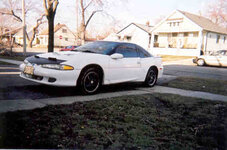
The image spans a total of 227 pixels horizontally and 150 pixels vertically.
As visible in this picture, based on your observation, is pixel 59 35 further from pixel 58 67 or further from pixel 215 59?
pixel 58 67

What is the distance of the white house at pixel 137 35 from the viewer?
1640 inches

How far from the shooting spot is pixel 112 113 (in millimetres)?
3525

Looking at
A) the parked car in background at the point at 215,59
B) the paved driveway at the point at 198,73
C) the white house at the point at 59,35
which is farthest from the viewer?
the white house at the point at 59,35

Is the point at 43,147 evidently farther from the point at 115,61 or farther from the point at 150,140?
the point at 115,61

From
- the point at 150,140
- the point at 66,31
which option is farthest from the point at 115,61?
the point at 66,31

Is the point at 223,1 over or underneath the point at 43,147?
over

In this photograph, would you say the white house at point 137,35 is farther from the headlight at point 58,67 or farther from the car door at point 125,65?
the headlight at point 58,67

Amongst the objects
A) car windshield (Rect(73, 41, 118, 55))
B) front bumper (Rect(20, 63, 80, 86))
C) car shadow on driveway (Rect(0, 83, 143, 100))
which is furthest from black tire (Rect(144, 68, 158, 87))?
front bumper (Rect(20, 63, 80, 86))

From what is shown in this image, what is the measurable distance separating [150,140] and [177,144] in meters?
0.33

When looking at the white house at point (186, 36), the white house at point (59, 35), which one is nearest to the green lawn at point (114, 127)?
the white house at point (186, 36)

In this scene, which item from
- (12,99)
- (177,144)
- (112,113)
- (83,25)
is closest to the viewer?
(177,144)

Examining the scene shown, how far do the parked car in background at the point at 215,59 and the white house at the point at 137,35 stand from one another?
23574mm

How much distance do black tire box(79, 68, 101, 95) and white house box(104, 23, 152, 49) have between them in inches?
1451

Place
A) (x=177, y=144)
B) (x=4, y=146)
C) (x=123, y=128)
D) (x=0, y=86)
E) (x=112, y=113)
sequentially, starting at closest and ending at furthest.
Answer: (x=4, y=146)
(x=177, y=144)
(x=123, y=128)
(x=112, y=113)
(x=0, y=86)
